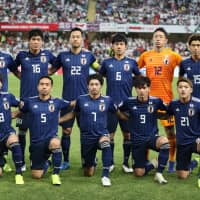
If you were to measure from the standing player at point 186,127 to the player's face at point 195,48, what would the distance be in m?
0.61

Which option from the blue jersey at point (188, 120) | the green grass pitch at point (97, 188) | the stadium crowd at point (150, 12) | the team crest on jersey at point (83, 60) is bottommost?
the green grass pitch at point (97, 188)

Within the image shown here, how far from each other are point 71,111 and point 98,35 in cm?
3001

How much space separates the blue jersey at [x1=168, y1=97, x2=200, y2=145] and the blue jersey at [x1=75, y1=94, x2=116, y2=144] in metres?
0.93

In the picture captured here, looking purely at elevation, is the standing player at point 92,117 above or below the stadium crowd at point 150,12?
below

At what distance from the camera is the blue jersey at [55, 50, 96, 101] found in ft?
22.4

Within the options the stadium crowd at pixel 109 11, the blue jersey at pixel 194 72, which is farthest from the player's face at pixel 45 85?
the stadium crowd at pixel 109 11

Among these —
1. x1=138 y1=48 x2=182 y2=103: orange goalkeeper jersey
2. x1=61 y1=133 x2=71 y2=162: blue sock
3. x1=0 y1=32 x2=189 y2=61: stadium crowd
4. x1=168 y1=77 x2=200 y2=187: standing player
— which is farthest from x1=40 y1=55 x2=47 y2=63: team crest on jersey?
x1=0 y1=32 x2=189 y2=61: stadium crowd

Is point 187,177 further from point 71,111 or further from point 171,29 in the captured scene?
point 171,29

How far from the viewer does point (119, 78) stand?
266 inches

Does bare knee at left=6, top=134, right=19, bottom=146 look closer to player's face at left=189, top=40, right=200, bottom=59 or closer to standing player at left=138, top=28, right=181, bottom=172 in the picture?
standing player at left=138, top=28, right=181, bottom=172

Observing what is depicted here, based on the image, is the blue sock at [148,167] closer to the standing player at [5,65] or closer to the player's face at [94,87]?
the player's face at [94,87]

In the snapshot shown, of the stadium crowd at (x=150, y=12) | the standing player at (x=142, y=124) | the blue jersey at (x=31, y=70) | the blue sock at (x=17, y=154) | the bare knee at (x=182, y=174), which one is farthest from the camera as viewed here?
the stadium crowd at (x=150, y=12)

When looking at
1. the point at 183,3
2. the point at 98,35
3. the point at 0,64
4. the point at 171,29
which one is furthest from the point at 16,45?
the point at 0,64

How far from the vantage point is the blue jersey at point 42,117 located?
20.4 feet
